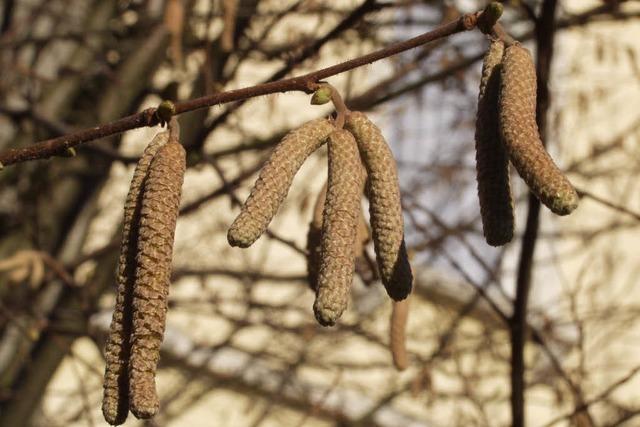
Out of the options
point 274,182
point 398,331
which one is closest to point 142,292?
point 274,182

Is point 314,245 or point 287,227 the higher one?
point 287,227

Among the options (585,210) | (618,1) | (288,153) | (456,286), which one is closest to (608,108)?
(585,210)

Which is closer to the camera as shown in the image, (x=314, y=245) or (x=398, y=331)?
(x=314, y=245)

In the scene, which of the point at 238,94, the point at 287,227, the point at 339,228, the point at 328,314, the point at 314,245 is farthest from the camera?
the point at 287,227

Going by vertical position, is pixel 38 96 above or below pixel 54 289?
above

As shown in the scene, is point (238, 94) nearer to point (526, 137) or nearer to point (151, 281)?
point (151, 281)

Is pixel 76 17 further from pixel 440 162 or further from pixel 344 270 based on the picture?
pixel 344 270
